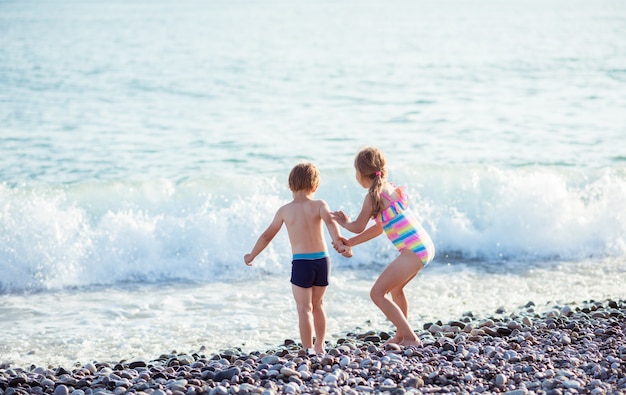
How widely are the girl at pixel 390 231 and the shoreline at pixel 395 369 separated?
0.85 ft

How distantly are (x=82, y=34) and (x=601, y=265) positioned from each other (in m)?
24.4

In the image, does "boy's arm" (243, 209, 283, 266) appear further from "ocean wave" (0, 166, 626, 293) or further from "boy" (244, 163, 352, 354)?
"ocean wave" (0, 166, 626, 293)

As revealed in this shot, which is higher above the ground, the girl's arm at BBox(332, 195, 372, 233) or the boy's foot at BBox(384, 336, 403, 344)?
the girl's arm at BBox(332, 195, 372, 233)

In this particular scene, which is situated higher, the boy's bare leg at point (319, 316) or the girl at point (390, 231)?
the girl at point (390, 231)

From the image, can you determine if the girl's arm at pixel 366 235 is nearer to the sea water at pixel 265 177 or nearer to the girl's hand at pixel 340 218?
the girl's hand at pixel 340 218

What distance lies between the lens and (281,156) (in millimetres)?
13500

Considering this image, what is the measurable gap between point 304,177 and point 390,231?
74cm

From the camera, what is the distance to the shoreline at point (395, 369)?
446 centimetres

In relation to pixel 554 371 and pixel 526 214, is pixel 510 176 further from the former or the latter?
pixel 554 371

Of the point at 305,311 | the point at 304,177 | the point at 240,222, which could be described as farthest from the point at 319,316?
the point at 240,222

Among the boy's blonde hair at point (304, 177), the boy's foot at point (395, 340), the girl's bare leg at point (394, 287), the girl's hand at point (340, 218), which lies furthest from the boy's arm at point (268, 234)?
the boy's foot at point (395, 340)

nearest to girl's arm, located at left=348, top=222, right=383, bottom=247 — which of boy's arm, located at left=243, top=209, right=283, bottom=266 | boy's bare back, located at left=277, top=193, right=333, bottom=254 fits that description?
boy's bare back, located at left=277, top=193, right=333, bottom=254

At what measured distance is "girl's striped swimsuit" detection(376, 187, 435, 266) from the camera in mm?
5598

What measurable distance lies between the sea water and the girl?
3.54 feet
